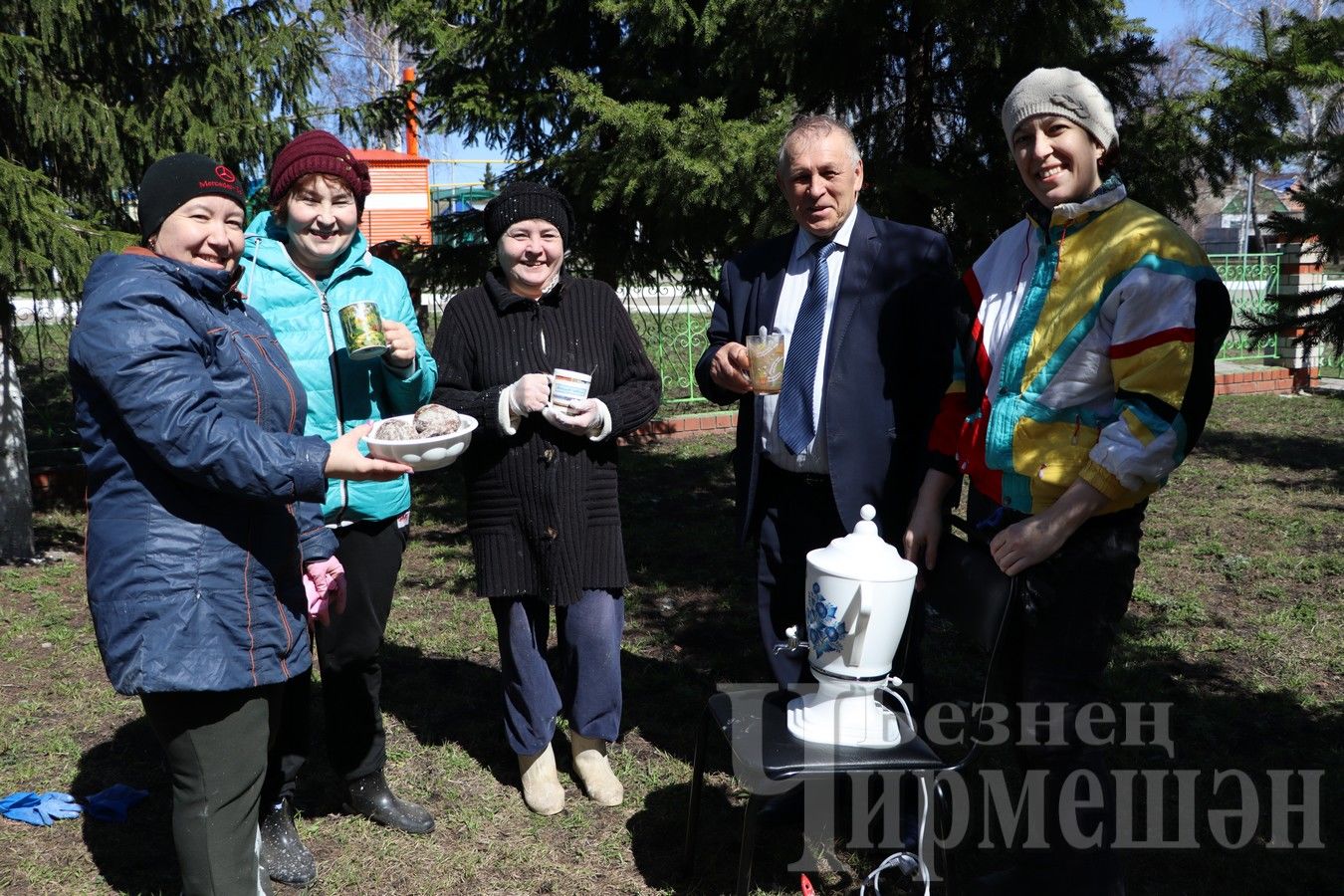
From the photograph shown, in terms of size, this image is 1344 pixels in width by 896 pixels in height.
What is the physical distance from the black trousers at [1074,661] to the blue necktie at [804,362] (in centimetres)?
62

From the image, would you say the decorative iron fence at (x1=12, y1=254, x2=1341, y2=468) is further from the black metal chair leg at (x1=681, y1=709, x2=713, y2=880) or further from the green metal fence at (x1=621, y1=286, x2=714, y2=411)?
the black metal chair leg at (x1=681, y1=709, x2=713, y2=880)

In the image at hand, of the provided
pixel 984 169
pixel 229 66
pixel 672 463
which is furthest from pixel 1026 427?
pixel 672 463

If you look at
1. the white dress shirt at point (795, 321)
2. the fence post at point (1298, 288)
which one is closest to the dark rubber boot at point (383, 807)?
the white dress shirt at point (795, 321)

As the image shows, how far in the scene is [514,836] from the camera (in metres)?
3.19

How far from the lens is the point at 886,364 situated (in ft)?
9.39

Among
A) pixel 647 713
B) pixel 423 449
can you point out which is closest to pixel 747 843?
pixel 423 449

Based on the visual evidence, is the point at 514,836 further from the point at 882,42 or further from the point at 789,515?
the point at 882,42

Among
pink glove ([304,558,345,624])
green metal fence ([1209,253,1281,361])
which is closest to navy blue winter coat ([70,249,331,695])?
pink glove ([304,558,345,624])

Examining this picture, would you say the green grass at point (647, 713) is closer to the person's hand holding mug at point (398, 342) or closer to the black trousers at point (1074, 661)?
the black trousers at point (1074, 661)

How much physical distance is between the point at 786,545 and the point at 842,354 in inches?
22.6

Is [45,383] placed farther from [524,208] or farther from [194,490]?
[194,490]

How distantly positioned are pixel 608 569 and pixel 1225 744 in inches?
87.3

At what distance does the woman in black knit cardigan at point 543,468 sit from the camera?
3174 mm

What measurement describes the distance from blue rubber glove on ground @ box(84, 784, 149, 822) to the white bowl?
1746mm
